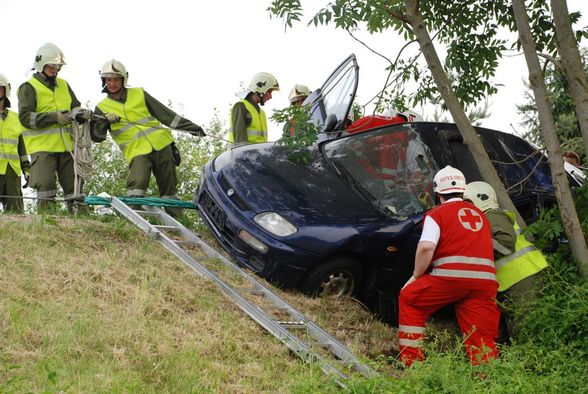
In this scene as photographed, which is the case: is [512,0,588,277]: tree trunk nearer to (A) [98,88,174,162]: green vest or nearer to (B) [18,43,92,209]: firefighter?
(A) [98,88,174,162]: green vest

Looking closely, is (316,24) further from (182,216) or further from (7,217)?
(7,217)

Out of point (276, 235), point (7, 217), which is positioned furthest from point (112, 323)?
point (7, 217)

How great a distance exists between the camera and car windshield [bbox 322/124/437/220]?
6984 mm

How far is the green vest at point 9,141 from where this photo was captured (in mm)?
9750

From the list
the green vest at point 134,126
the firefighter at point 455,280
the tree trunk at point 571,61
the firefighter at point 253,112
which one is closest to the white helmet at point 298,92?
the firefighter at point 253,112

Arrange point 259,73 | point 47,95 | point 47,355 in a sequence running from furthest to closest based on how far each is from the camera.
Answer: point 259,73
point 47,95
point 47,355

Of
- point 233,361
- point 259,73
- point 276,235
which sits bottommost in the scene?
point 233,361

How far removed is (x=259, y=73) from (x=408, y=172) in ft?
10.7

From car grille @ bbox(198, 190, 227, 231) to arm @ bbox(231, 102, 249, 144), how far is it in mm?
1930

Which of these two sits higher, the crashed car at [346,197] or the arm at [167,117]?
the arm at [167,117]

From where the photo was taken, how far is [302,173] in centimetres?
735

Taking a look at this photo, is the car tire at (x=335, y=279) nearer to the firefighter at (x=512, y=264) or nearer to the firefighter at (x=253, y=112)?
the firefighter at (x=512, y=264)

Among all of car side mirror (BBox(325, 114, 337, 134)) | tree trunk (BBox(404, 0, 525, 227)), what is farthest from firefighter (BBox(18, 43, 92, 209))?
tree trunk (BBox(404, 0, 525, 227))

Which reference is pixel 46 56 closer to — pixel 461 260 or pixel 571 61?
pixel 461 260
